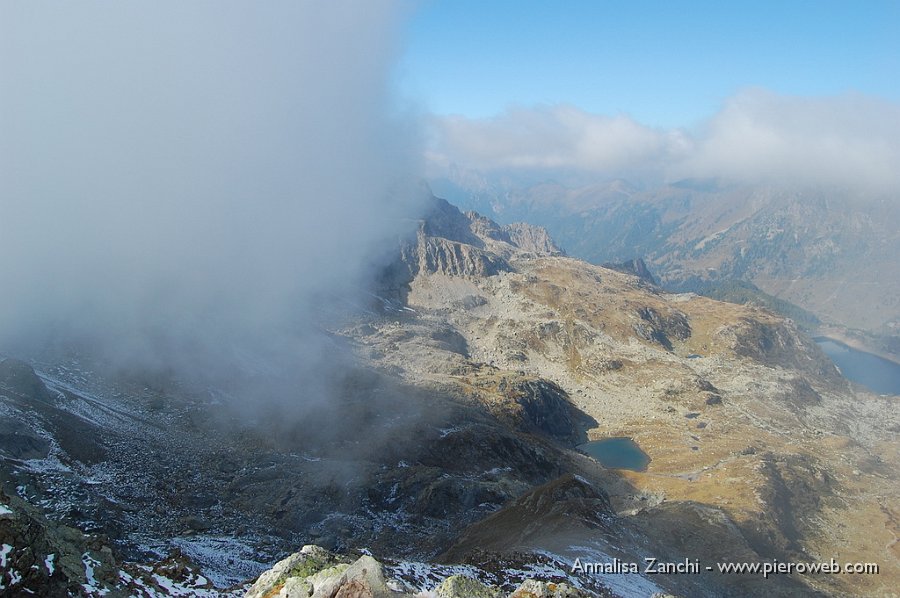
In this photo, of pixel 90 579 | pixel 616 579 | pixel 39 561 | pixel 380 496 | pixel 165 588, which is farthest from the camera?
pixel 380 496

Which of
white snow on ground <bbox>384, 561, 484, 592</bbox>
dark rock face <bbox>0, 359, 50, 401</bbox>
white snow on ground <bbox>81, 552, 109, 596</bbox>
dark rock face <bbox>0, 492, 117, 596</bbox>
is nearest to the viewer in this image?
dark rock face <bbox>0, 492, 117, 596</bbox>

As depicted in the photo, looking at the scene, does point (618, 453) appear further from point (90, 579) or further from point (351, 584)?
point (90, 579)

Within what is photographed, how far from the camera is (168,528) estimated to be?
6291 centimetres

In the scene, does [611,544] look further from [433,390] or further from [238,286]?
[238,286]

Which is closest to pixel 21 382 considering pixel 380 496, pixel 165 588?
pixel 380 496

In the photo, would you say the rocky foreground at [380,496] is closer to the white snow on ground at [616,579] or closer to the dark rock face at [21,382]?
the white snow on ground at [616,579]

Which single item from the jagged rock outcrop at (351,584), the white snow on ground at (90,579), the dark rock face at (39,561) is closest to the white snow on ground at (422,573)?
the jagged rock outcrop at (351,584)

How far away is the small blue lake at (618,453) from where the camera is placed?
149 metres

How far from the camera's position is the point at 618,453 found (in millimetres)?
157875

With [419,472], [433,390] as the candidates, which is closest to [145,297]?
[433,390]

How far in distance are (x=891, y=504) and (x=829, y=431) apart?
7761 centimetres

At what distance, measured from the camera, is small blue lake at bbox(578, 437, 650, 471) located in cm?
14900

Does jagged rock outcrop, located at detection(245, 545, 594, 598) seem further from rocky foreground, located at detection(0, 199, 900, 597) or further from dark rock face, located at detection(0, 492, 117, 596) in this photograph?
dark rock face, located at detection(0, 492, 117, 596)

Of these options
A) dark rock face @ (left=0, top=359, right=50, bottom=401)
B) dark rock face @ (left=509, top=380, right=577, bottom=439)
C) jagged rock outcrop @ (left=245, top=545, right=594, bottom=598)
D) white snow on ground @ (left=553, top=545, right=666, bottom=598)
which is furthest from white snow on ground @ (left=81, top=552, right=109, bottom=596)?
dark rock face @ (left=509, top=380, right=577, bottom=439)
